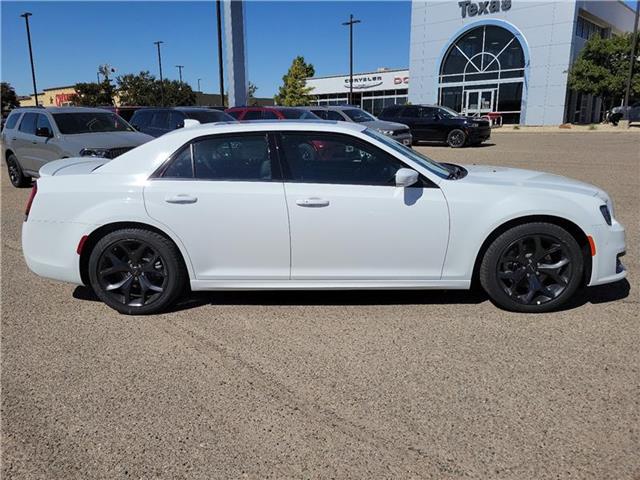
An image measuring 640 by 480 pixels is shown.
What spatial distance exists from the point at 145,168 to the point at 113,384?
1771 mm

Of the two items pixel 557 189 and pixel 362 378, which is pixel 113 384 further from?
Result: pixel 557 189

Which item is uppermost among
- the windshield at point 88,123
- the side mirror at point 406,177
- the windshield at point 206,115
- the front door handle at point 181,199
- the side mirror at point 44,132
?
the windshield at point 206,115

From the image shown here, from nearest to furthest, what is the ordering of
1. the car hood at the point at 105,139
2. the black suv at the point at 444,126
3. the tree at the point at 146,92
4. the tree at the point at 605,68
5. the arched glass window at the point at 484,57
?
the car hood at the point at 105,139, the black suv at the point at 444,126, the tree at the point at 605,68, the arched glass window at the point at 484,57, the tree at the point at 146,92

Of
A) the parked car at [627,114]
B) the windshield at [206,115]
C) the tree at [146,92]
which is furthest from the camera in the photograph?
the tree at [146,92]

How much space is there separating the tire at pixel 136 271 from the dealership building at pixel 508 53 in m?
41.5

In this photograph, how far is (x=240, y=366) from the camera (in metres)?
3.46

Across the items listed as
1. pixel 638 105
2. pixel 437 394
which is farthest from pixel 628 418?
pixel 638 105

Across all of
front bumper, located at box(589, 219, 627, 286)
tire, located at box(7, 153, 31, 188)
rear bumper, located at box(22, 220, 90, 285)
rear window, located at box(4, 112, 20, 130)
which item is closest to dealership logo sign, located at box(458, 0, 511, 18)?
rear window, located at box(4, 112, 20, 130)

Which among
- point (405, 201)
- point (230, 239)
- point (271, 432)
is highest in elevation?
point (405, 201)

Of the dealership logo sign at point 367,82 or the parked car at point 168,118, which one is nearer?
the parked car at point 168,118

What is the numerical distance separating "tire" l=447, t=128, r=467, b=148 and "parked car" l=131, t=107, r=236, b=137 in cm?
1069

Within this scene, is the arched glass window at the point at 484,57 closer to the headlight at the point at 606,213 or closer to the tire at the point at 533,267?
the headlight at the point at 606,213

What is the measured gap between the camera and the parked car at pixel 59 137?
29.9 ft

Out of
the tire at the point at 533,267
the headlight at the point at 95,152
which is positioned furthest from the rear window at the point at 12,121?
the tire at the point at 533,267
